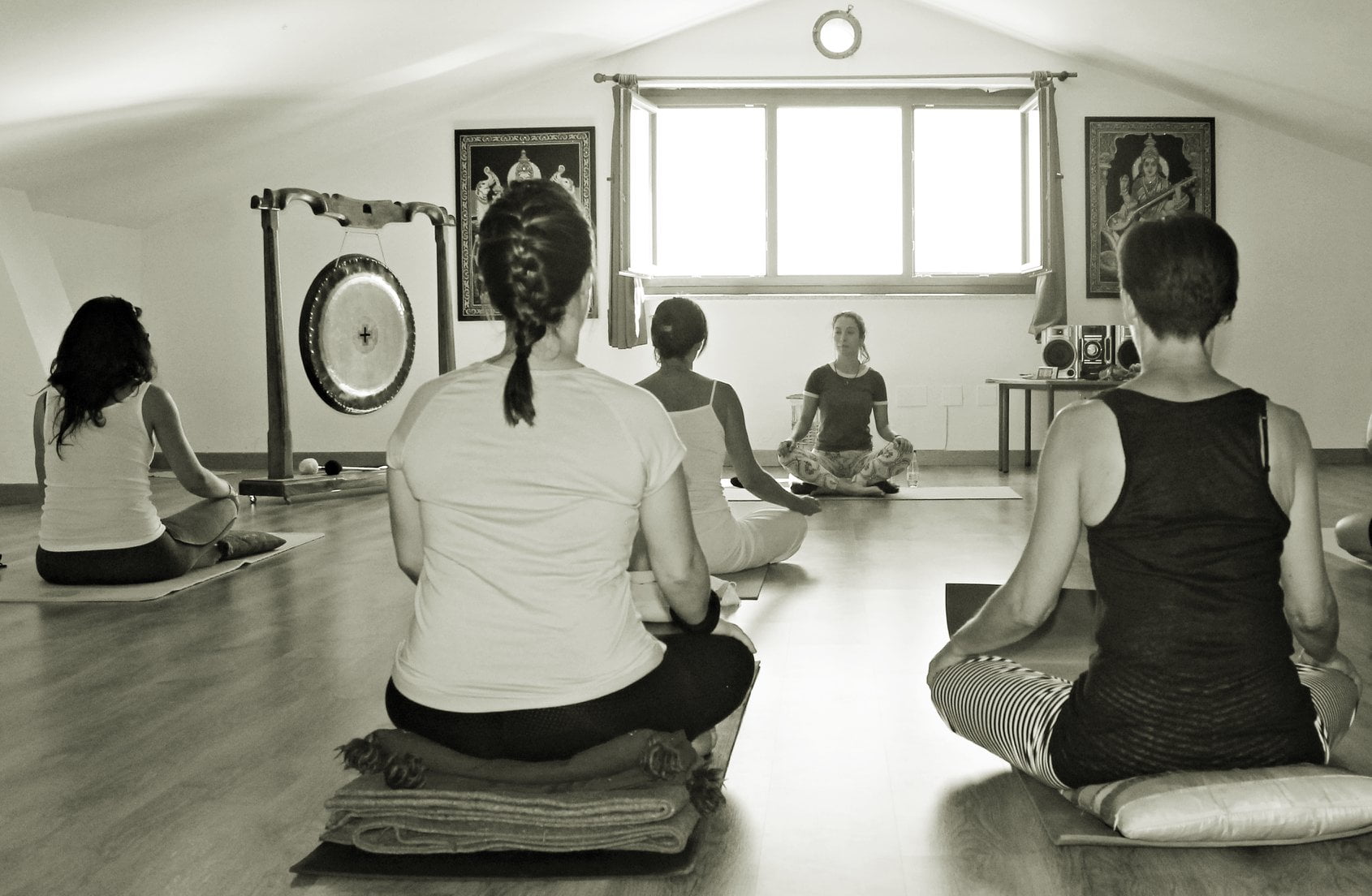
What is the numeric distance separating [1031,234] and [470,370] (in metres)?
6.10

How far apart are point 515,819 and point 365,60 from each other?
5017mm

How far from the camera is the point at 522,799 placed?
1.65m

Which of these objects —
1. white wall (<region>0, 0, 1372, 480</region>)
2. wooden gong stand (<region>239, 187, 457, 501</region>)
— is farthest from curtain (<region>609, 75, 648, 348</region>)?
wooden gong stand (<region>239, 187, 457, 501</region>)

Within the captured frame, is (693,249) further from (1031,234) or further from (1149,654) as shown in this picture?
(1149,654)

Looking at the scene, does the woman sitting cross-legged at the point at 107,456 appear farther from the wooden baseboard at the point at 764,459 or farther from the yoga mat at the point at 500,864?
the wooden baseboard at the point at 764,459

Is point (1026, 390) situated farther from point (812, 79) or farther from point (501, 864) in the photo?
point (501, 864)

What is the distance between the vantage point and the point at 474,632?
162cm

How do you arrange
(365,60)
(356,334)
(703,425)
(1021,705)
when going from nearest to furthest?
(1021,705) → (703,425) → (365,60) → (356,334)

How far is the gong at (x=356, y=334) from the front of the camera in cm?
603

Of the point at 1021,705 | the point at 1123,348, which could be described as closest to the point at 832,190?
the point at 1123,348

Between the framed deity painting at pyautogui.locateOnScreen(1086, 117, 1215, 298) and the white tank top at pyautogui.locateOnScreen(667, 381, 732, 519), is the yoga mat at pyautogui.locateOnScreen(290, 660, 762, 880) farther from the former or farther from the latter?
the framed deity painting at pyautogui.locateOnScreen(1086, 117, 1215, 298)

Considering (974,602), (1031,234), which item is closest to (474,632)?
(974,602)

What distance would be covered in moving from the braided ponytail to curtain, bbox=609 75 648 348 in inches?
223

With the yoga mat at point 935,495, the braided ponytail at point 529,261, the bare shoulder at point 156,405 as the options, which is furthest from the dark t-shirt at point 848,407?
the braided ponytail at point 529,261
